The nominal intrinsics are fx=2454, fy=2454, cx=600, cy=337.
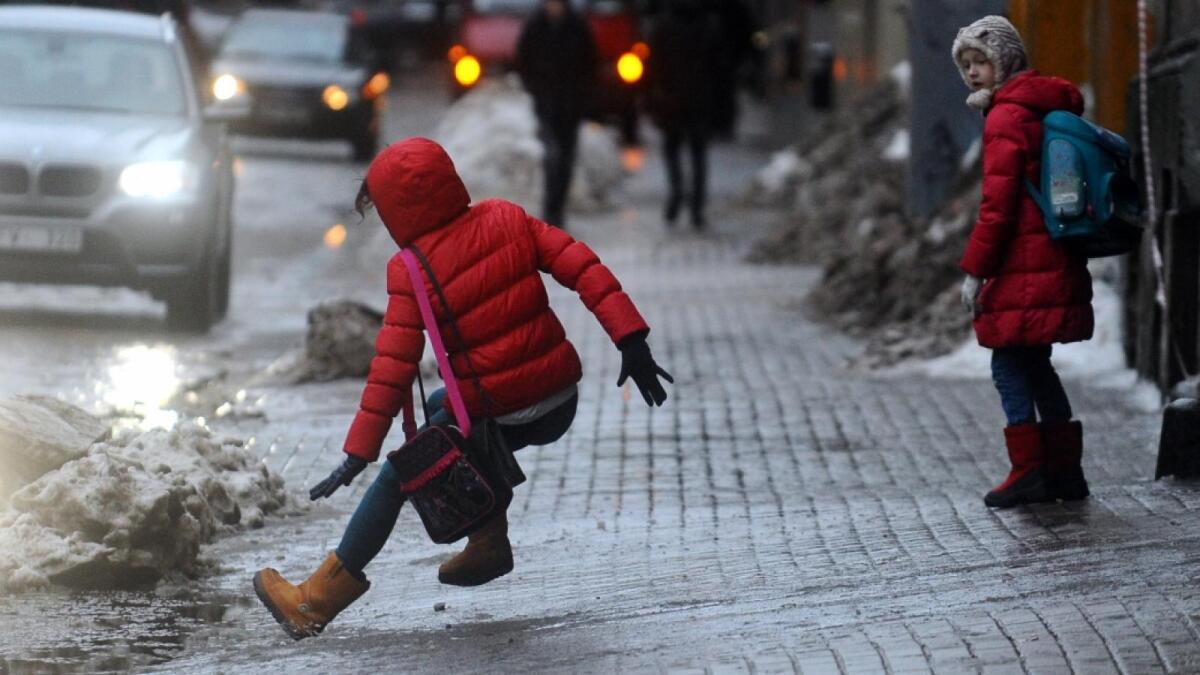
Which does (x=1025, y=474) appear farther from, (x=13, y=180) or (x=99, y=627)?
(x=13, y=180)

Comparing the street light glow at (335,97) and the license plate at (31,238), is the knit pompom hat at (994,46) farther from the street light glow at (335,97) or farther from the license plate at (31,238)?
the street light glow at (335,97)

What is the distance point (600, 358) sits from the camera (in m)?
12.6

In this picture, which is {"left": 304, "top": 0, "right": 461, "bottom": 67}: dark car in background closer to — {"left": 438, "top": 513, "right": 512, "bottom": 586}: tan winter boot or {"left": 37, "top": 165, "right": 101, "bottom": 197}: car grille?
{"left": 37, "top": 165, "right": 101, "bottom": 197}: car grille

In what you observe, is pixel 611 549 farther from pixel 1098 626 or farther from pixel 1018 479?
pixel 1098 626

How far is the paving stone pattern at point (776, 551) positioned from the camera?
5883 millimetres

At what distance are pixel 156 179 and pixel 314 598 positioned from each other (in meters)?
7.53

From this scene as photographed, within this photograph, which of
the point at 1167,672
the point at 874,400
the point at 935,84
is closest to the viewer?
the point at 1167,672

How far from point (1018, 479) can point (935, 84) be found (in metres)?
8.05

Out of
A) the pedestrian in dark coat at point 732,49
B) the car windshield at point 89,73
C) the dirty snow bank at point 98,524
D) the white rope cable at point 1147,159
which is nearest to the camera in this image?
the dirty snow bank at point 98,524

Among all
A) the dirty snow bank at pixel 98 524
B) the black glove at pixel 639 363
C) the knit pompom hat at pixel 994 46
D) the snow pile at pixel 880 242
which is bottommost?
the snow pile at pixel 880 242

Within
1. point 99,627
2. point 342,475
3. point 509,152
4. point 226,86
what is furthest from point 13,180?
point 226,86

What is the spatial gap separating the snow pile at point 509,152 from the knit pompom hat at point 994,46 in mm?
12527

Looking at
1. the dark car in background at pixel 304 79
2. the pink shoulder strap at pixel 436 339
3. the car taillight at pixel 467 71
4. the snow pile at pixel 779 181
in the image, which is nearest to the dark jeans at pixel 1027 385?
the pink shoulder strap at pixel 436 339

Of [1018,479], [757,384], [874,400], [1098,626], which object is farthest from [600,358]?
[1098,626]
